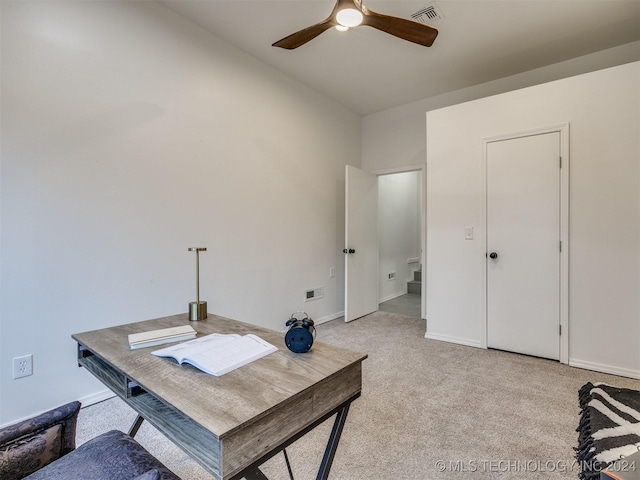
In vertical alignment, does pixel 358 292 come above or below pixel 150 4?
below

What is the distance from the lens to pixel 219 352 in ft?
3.77

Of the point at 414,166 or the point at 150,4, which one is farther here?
the point at 414,166

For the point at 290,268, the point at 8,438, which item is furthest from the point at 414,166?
the point at 8,438

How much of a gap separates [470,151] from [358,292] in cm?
213

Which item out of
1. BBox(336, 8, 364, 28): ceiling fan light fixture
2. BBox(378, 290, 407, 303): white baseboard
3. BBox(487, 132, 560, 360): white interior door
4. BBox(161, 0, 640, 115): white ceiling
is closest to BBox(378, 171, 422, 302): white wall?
BBox(378, 290, 407, 303): white baseboard

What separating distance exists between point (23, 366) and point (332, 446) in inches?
77.1

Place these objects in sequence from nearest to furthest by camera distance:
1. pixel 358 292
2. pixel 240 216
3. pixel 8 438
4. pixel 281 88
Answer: pixel 8 438, pixel 240 216, pixel 281 88, pixel 358 292

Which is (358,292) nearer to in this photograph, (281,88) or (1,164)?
(281,88)

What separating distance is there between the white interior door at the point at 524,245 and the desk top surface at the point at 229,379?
8.19ft

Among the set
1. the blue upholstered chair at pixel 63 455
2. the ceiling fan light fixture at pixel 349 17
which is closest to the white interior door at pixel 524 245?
the ceiling fan light fixture at pixel 349 17

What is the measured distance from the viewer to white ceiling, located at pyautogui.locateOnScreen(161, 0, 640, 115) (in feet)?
8.13

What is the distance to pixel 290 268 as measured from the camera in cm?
360

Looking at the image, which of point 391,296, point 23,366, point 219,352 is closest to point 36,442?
point 219,352

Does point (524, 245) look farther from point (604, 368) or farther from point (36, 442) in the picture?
point (36, 442)
